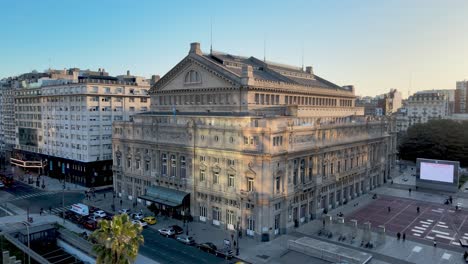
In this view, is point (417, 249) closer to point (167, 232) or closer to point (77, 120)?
point (167, 232)

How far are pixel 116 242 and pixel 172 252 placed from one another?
21070mm

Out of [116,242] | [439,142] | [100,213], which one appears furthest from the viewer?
[439,142]

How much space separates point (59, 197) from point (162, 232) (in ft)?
128

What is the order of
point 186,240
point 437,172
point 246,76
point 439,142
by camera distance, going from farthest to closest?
point 439,142
point 437,172
point 246,76
point 186,240

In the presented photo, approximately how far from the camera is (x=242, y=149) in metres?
57.9

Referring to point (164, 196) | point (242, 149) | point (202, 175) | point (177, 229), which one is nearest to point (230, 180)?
point (242, 149)

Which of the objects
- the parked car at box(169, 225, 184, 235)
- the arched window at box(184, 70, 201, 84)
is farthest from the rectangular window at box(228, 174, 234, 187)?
the arched window at box(184, 70, 201, 84)

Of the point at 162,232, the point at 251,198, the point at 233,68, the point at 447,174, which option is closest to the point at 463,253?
the point at 251,198

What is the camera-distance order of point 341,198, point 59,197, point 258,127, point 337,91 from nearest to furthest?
point 258,127, point 341,198, point 59,197, point 337,91

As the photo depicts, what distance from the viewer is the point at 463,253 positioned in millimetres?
52031

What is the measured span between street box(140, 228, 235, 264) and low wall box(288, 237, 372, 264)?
10.4 m

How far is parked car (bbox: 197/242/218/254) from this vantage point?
51562mm

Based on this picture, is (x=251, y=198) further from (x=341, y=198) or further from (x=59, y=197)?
(x=59, y=197)

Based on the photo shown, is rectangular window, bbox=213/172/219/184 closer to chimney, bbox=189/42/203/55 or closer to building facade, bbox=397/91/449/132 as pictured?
chimney, bbox=189/42/203/55
